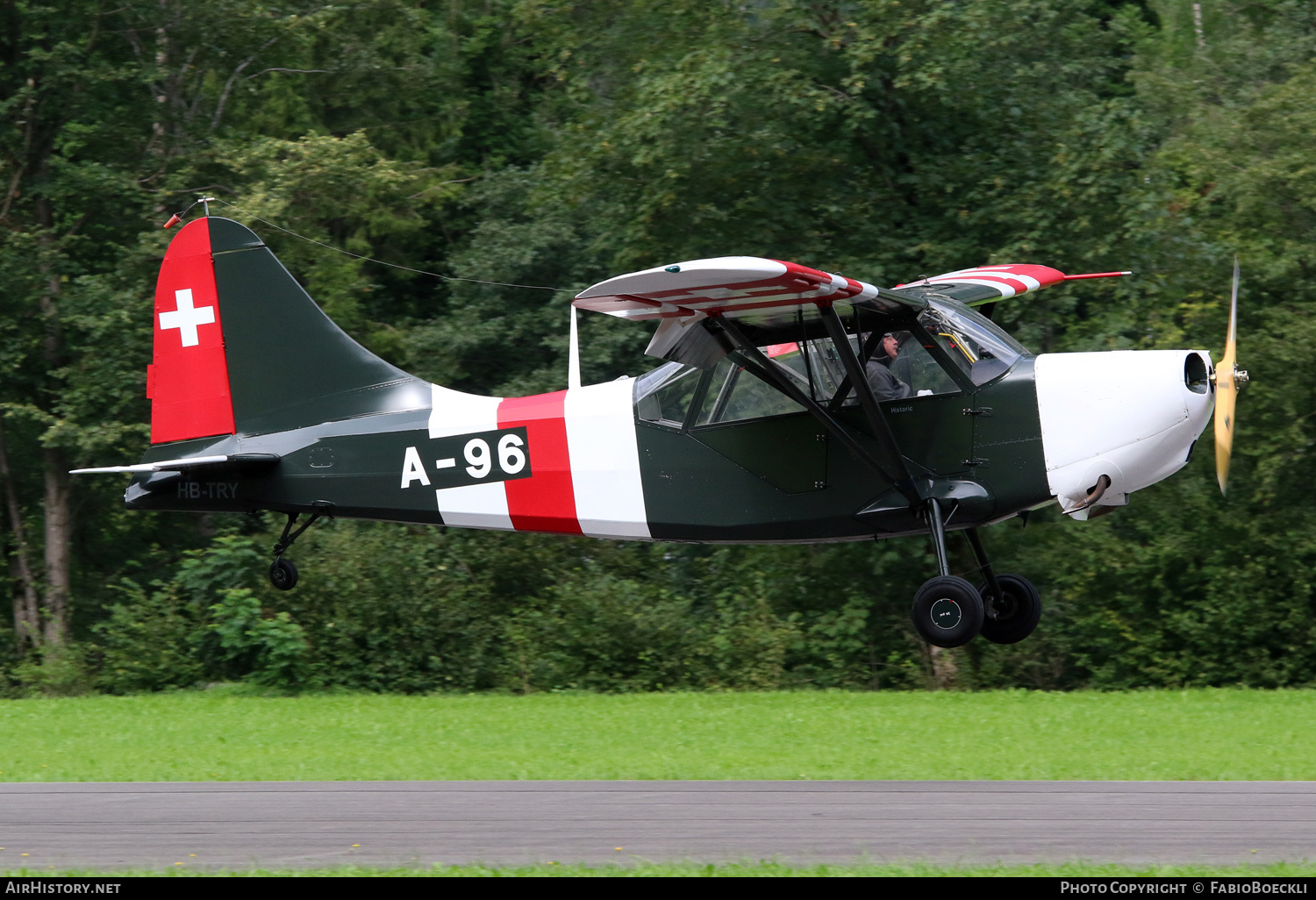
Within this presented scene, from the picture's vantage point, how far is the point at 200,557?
21312mm

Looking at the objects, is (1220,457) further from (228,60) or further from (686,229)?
(228,60)

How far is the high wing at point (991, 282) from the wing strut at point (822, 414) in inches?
75.4

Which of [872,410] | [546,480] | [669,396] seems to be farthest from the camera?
[546,480]

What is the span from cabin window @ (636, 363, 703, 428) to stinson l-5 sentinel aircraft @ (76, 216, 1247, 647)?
0.02 meters

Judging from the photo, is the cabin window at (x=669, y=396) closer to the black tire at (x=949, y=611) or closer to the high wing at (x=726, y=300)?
the high wing at (x=726, y=300)

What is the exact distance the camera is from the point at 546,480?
1189 cm

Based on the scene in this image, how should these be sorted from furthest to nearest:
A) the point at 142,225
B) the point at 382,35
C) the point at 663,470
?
the point at 382,35, the point at 142,225, the point at 663,470

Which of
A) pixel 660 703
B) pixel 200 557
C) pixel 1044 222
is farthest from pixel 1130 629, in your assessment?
pixel 200 557

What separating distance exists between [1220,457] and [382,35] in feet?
66.4

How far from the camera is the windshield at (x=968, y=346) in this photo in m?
10.8

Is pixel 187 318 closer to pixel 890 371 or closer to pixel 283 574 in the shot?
pixel 283 574

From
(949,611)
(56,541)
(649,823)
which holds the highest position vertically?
(949,611)

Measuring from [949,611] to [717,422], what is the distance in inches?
92.3

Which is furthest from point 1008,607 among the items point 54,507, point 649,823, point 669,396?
point 54,507
